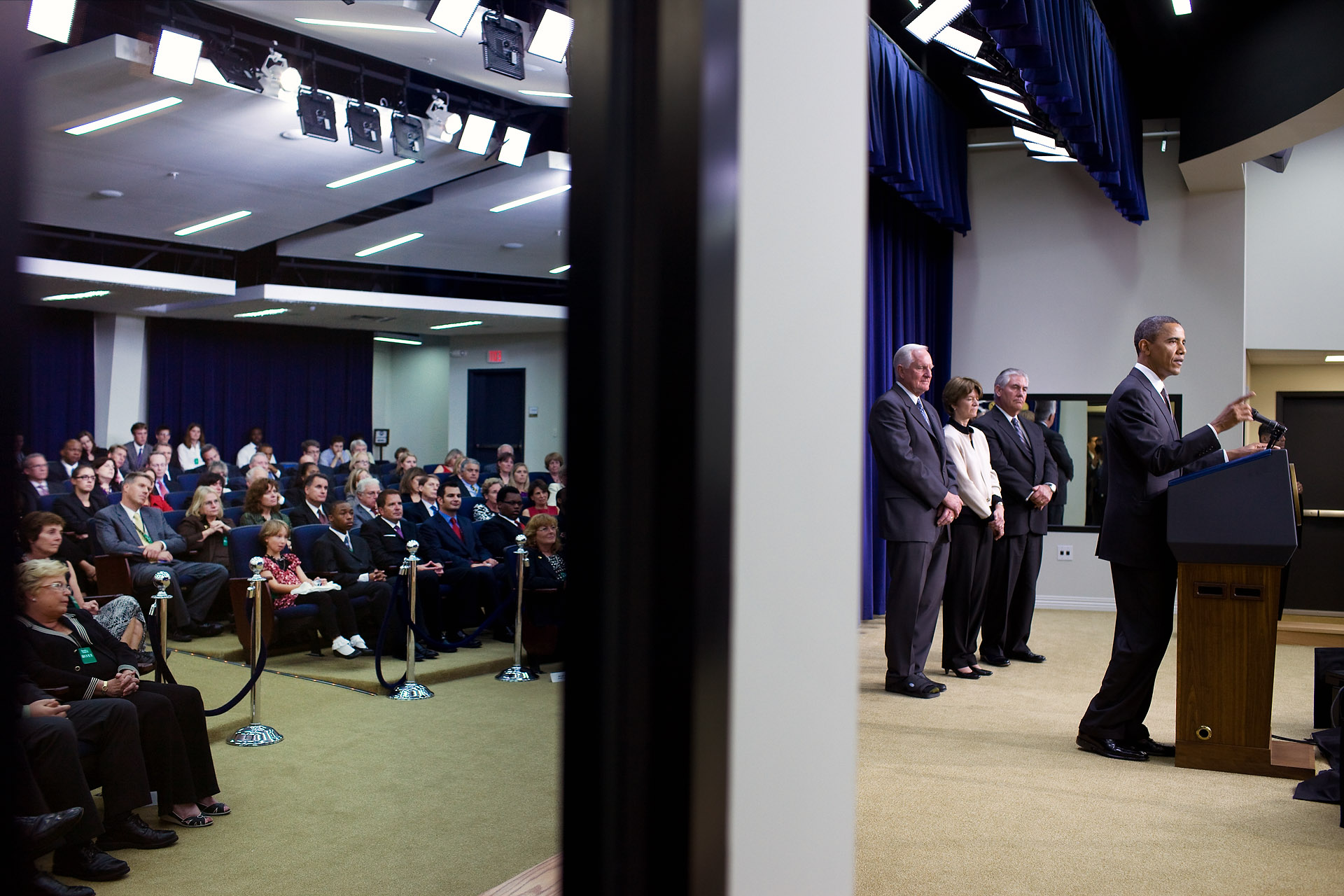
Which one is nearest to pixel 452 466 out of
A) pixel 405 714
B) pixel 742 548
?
pixel 405 714

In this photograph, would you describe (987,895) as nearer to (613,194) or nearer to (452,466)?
(613,194)

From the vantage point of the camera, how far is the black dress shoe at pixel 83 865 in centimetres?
279

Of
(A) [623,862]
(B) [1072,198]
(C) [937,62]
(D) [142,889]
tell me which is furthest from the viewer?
(B) [1072,198]

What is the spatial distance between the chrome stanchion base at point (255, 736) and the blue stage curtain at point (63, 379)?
9.94 m

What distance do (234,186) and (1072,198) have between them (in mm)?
7423

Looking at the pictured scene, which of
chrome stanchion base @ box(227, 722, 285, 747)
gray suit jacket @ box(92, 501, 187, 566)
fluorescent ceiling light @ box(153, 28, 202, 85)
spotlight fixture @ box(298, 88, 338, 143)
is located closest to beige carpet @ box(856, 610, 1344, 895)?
chrome stanchion base @ box(227, 722, 285, 747)

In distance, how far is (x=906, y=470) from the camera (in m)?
4.46

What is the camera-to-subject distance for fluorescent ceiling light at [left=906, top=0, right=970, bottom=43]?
415cm

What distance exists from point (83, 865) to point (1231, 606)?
3.59 m

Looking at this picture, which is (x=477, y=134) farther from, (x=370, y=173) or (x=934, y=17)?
(x=934, y=17)

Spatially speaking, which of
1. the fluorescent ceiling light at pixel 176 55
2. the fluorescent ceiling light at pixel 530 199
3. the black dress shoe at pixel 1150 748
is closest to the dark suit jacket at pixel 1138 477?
the black dress shoe at pixel 1150 748

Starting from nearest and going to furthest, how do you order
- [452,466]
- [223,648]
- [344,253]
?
1. [223,648]
2. [452,466]
3. [344,253]

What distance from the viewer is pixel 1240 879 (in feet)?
8.18

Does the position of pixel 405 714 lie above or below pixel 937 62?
below
